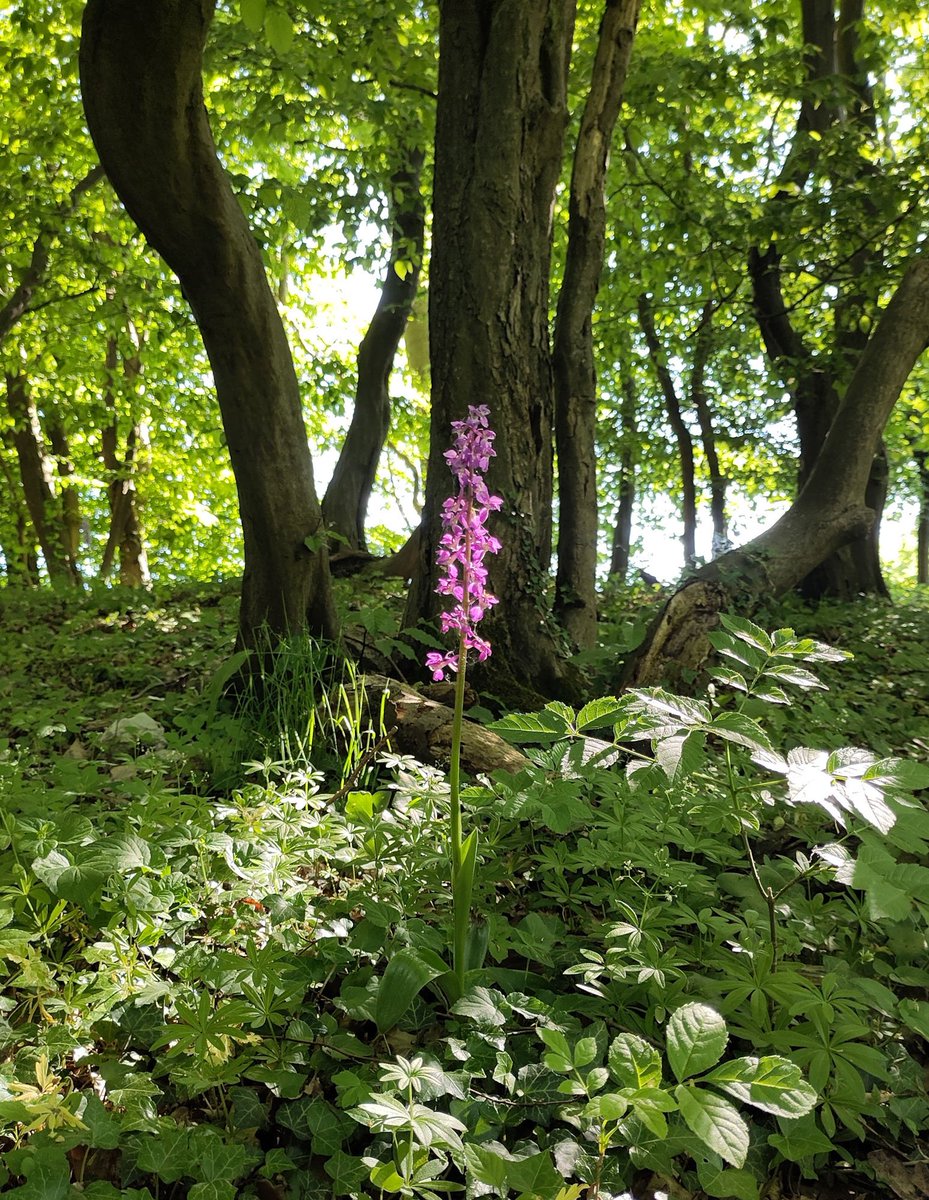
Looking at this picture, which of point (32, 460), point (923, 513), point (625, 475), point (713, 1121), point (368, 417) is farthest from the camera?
point (923, 513)

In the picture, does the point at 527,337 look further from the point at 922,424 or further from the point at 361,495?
the point at 922,424

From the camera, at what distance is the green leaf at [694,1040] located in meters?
1.08

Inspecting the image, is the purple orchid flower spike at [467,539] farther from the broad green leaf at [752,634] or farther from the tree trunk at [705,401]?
the tree trunk at [705,401]

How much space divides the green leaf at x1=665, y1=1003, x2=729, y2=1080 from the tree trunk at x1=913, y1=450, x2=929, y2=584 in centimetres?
1613

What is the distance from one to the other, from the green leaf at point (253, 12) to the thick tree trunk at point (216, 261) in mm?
1632

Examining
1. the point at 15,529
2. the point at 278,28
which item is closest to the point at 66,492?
the point at 15,529

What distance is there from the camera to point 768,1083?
108cm

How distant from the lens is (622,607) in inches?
270

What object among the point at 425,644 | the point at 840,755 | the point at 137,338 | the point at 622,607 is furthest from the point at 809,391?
the point at 137,338

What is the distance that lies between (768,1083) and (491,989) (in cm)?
63

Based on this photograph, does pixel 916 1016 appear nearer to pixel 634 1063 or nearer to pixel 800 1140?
pixel 800 1140

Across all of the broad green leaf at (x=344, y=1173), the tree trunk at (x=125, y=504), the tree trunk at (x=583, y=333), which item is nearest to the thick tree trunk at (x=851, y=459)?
the tree trunk at (x=583, y=333)

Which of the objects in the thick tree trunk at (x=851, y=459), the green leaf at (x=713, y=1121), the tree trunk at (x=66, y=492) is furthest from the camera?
the tree trunk at (x=66, y=492)

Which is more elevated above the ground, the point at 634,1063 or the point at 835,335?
the point at 835,335
